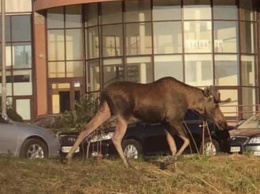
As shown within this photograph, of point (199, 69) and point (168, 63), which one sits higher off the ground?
point (168, 63)

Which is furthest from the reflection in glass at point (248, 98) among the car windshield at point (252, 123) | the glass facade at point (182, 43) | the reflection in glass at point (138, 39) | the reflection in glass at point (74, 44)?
the car windshield at point (252, 123)

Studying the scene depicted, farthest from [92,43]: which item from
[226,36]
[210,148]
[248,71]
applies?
[210,148]

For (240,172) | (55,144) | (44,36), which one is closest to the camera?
(240,172)

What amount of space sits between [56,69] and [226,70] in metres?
9.32

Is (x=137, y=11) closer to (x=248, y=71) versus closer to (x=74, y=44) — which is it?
(x=74, y=44)

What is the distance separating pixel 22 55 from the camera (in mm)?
38562

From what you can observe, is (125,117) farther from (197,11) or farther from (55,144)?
(197,11)

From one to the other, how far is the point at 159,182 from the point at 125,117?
1679 millimetres

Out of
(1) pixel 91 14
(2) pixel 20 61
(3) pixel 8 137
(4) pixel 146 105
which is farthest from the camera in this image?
(2) pixel 20 61

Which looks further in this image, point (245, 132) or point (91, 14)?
point (91, 14)

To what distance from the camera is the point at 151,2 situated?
33.2 meters

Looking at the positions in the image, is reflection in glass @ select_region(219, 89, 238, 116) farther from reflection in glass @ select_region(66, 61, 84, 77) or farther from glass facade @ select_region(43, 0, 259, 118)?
reflection in glass @ select_region(66, 61, 84, 77)

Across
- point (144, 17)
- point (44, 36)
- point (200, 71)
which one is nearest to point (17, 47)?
point (44, 36)

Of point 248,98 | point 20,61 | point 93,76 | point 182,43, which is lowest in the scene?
point 248,98
